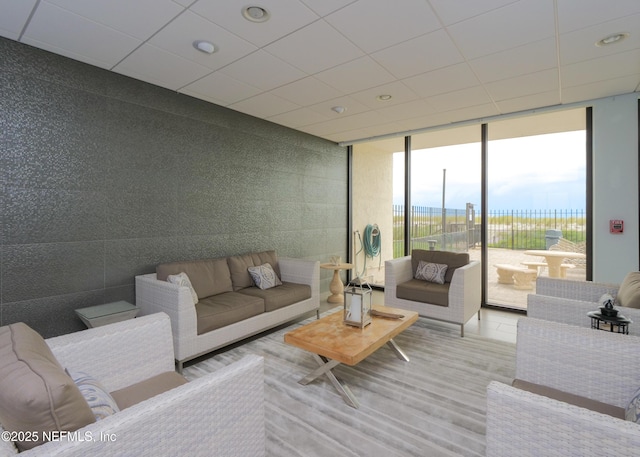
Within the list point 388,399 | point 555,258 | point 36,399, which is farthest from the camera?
point 555,258

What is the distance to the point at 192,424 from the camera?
3.96 feet

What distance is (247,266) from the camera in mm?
4000

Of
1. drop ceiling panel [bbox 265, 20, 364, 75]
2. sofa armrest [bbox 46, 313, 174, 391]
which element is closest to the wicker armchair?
sofa armrest [bbox 46, 313, 174, 391]

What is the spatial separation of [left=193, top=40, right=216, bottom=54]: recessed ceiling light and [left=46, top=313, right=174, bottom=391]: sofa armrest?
2027 mm

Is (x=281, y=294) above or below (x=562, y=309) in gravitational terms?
below

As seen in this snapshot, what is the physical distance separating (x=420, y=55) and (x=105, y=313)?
3.36 metres

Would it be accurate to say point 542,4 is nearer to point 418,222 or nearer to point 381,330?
point 381,330

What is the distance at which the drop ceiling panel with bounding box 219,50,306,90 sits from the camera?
2787 millimetres

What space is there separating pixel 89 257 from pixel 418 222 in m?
4.59

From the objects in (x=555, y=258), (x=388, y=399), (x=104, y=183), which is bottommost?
(x=388, y=399)

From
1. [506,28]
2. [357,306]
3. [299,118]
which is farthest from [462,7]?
[299,118]

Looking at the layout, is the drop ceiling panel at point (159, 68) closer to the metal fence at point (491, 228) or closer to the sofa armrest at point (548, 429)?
the sofa armrest at point (548, 429)

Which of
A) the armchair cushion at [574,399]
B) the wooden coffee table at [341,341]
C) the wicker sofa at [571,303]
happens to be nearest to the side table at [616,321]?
the wicker sofa at [571,303]

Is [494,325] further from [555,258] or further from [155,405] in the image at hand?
[155,405]
